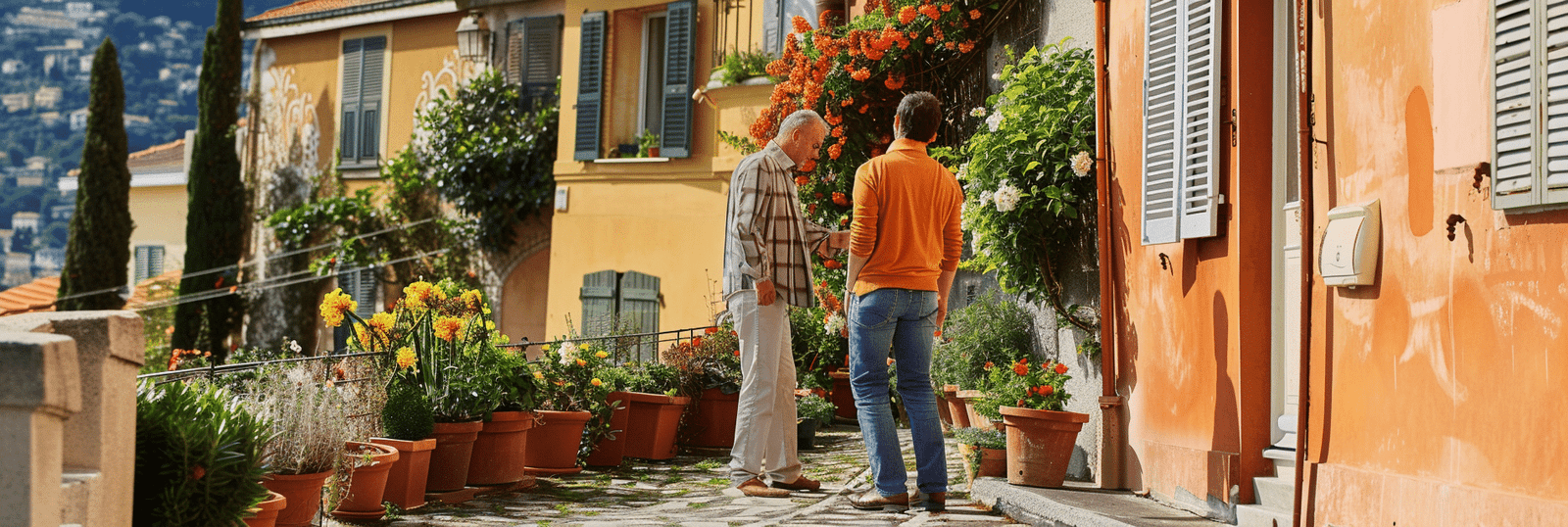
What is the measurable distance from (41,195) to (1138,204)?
116 meters

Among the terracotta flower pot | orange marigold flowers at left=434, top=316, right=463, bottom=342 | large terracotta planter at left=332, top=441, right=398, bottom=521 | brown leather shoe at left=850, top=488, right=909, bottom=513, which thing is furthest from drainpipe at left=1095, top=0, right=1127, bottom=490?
the terracotta flower pot

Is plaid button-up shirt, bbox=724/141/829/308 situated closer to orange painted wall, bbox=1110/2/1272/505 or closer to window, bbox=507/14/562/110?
orange painted wall, bbox=1110/2/1272/505

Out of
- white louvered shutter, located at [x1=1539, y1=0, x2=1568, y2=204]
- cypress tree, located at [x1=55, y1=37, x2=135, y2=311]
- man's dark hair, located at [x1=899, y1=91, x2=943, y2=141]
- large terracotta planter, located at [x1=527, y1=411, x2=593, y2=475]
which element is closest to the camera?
white louvered shutter, located at [x1=1539, y1=0, x2=1568, y2=204]

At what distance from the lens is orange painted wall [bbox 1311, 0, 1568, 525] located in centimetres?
315

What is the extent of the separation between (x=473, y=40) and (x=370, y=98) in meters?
2.52

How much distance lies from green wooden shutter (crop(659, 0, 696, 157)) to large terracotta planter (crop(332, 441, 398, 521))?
28.2ft

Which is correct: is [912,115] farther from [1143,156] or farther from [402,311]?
[402,311]

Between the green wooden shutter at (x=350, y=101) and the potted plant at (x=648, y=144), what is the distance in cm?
568

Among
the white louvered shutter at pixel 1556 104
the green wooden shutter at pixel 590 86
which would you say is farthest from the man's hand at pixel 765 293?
the green wooden shutter at pixel 590 86

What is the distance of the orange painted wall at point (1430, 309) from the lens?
10.3ft

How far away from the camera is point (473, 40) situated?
15.7m

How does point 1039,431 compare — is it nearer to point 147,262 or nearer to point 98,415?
point 98,415

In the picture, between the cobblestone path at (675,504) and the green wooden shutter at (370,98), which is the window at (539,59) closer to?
the green wooden shutter at (370,98)

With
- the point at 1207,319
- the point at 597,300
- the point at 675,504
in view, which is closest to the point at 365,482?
the point at 675,504
